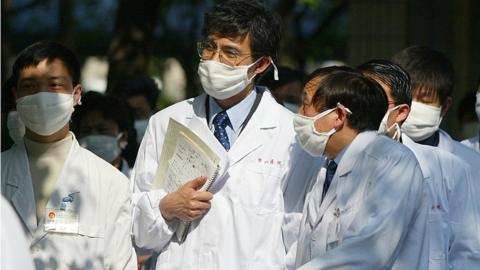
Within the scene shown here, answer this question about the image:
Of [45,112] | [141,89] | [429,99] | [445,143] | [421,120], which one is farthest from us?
[141,89]

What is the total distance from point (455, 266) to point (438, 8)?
7955 millimetres

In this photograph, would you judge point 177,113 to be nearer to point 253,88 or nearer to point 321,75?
point 253,88

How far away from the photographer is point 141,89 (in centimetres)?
844

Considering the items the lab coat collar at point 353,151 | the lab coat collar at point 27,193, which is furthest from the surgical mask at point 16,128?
the lab coat collar at point 353,151

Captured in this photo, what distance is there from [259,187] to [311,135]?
1.59 ft

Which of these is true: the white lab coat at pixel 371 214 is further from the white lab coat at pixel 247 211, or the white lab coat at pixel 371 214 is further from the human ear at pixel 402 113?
the human ear at pixel 402 113

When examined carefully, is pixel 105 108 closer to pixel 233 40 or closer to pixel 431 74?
pixel 233 40

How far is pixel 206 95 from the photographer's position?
5.54 m

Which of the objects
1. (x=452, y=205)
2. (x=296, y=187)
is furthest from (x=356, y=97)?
(x=452, y=205)

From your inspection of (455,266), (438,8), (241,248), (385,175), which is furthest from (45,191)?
(438,8)

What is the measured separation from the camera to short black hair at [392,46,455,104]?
19.5ft

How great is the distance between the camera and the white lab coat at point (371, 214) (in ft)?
14.9

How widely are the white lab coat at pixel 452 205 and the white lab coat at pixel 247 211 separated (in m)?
0.63

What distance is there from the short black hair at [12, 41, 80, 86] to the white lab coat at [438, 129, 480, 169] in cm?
203
